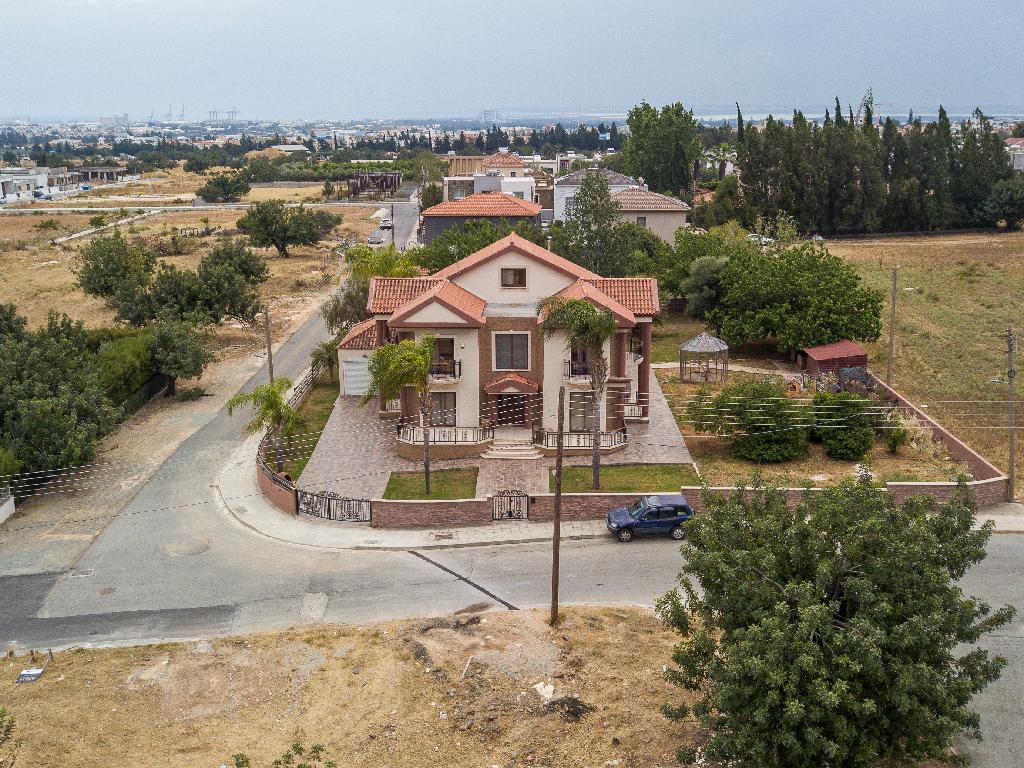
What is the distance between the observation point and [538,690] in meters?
22.4

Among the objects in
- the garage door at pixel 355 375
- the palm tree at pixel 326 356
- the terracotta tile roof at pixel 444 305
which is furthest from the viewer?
the palm tree at pixel 326 356

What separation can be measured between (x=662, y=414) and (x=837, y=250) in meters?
53.5

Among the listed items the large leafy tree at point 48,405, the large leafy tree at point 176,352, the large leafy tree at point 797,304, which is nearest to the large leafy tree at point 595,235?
the large leafy tree at point 797,304

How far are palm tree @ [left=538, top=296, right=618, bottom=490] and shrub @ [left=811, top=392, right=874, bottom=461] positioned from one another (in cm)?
879

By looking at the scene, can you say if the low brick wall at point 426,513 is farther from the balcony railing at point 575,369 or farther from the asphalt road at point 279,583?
the balcony railing at point 575,369

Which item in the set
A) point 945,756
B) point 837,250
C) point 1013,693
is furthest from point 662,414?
point 837,250

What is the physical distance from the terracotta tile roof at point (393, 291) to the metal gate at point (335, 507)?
9598 mm

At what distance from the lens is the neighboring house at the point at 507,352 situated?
3806cm

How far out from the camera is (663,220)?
255 ft

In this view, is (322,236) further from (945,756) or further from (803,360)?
(945,756)

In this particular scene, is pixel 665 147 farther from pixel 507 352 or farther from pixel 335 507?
pixel 335 507

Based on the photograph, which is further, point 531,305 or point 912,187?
point 912,187

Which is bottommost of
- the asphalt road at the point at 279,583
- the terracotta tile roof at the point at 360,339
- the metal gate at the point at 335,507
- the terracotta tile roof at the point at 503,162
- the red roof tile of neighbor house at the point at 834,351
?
the asphalt road at the point at 279,583

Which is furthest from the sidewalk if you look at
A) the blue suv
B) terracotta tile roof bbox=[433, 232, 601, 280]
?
terracotta tile roof bbox=[433, 232, 601, 280]
